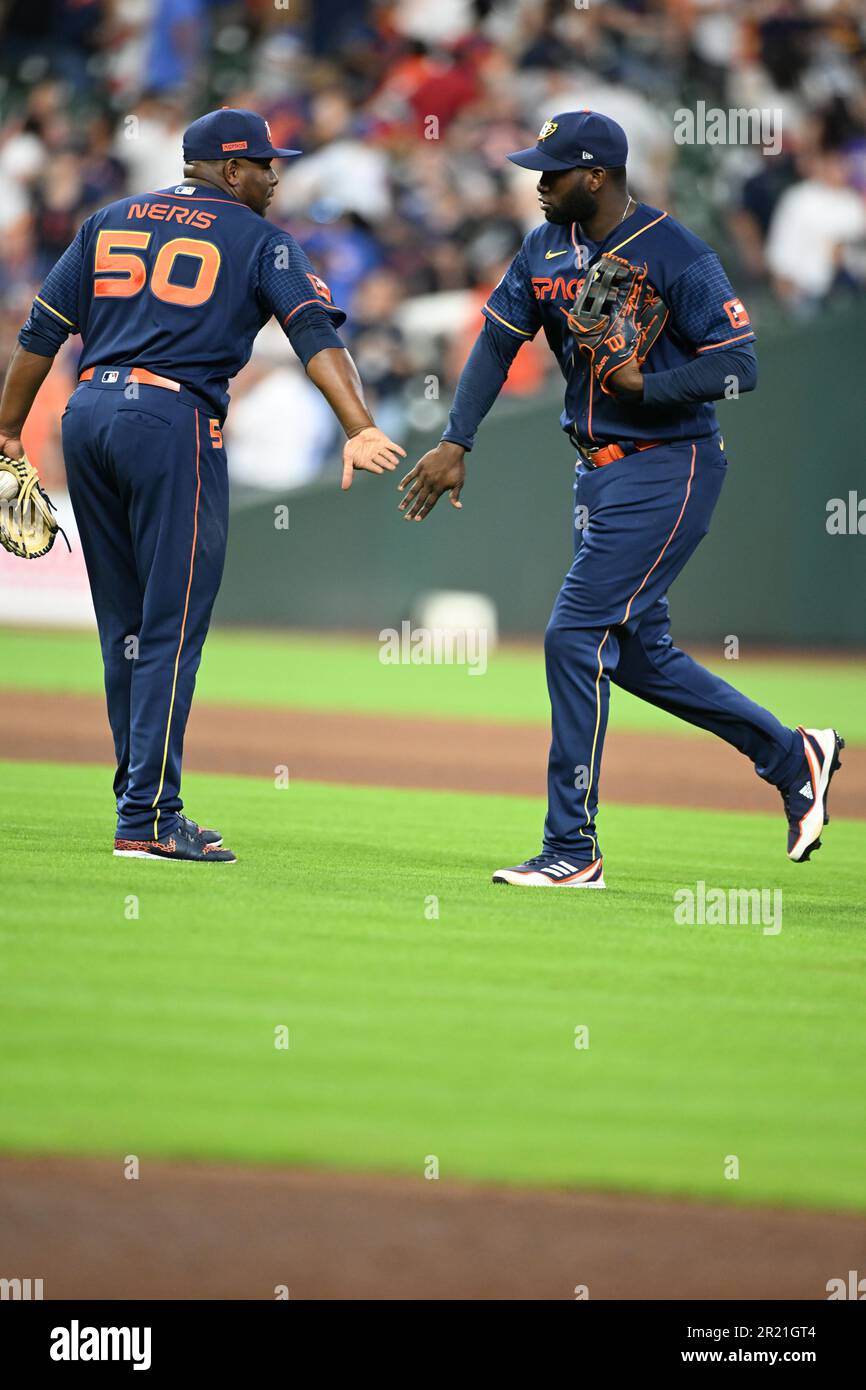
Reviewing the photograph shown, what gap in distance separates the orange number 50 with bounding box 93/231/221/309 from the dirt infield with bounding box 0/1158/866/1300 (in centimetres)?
357

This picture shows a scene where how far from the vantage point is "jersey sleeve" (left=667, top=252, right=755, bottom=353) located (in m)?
6.37

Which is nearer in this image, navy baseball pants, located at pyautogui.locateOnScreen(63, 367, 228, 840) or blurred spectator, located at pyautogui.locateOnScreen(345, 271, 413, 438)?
navy baseball pants, located at pyautogui.locateOnScreen(63, 367, 228, 840)

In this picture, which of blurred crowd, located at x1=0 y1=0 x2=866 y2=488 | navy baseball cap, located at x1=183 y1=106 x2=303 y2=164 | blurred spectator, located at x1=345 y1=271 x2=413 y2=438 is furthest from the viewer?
blurred spectator, located at x1=345 y1=271 x2=413 y2=438

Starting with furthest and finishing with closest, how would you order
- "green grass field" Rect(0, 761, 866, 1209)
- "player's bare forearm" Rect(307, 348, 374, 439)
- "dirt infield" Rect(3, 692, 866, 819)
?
"dirt infield" Rect(3, 692, 866, 819) < "player's bare forearm" Rect(307, 348, 374, 439) < "green grass field" Rect(0, 761, 866, 1209)

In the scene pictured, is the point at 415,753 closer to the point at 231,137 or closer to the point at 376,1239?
the point at 231,137

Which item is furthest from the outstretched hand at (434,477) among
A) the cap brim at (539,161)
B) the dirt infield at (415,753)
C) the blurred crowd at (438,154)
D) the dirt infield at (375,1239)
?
the blurred crowd at (438,154)

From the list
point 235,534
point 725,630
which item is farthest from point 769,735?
point 235,534

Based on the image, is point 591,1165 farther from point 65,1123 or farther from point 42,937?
point 42,937

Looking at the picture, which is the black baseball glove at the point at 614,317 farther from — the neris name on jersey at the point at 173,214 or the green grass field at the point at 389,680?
the green grass field at the point at 389,680

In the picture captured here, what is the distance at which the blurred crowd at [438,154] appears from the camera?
1678 cm

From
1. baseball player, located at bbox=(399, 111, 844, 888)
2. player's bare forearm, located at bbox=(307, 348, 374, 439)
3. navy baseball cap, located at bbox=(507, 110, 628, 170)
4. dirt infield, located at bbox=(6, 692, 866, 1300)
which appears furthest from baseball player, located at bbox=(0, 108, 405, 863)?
dirt infield, located at bbox=(6, 692, 866, 1300)

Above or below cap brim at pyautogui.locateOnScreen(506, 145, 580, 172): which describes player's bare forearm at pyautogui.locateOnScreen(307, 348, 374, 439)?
below

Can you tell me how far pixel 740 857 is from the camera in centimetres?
779

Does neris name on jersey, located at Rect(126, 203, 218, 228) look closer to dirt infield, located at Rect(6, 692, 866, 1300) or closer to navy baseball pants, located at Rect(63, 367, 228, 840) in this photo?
navy baseball pants, located at Rect(63, 367, 228, 840)
